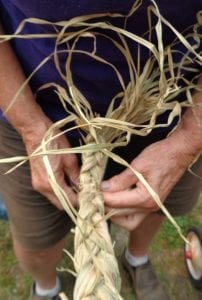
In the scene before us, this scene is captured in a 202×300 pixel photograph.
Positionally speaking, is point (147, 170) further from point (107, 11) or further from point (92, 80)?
point (107, 11)

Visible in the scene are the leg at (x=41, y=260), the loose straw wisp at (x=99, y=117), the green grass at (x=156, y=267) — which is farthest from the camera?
the green grass at (x=156, y=267)

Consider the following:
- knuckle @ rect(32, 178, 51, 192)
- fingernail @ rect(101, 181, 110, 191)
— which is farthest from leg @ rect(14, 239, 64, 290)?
fingernail @ rect(101, 181, 110, 191)

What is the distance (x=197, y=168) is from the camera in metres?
1.39

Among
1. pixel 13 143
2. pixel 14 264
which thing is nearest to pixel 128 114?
pixel 13 143

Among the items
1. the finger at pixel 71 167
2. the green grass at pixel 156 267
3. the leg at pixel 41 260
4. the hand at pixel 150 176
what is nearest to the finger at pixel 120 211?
the hand at pixel 150 176

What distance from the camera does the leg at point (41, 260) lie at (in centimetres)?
150

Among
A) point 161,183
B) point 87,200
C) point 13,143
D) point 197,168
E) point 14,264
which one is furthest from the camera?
point 14,264

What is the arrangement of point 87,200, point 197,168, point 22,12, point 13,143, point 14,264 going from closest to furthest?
1. point 87,200
2. point 22,12
3. point 13,143
4. point 197,168
5. point 14,264

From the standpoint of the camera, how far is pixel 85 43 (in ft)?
3.38

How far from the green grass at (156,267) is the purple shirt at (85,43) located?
0.89 metres

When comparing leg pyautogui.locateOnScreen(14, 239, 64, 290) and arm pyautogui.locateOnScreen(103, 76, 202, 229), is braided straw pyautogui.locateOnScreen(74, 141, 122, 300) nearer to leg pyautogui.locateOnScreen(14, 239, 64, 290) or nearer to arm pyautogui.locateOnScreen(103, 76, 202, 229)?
arm pyautogui.locateOnScreen(103, 76, 202, 229)

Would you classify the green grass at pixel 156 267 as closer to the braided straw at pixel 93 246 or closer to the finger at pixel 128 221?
the finger at pixel 128 221

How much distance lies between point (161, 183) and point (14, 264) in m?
0.96

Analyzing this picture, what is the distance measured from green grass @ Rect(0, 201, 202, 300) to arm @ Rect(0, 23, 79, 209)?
786 millimetres
